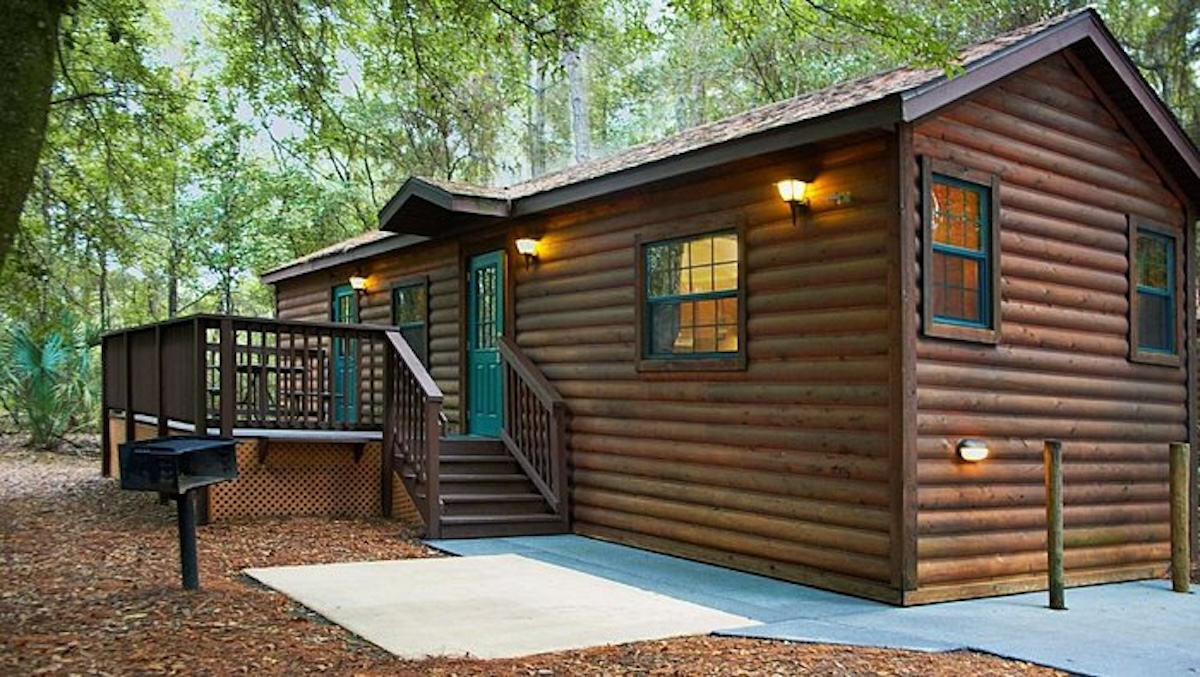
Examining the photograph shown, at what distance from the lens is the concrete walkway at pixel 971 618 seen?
5.13 m

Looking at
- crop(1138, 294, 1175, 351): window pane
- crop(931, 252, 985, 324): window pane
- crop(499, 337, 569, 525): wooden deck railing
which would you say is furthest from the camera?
crop(499, 337, 569, 525): wooden deck railing

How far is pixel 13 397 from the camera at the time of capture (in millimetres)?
15961

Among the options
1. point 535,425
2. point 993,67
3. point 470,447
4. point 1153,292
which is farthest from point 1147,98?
point 470,447

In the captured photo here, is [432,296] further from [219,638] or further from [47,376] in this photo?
[219,638]

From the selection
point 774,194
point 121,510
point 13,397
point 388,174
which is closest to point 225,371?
point 121,510

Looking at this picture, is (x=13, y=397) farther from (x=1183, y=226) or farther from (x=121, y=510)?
(x=1183, y=226)

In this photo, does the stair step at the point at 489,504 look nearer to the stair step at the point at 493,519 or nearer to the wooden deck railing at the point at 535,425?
the stair step at the point at 493,519

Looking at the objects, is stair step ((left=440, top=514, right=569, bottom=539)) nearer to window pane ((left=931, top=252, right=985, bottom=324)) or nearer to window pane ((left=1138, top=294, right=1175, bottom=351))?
window pane ((left=931, top=252, right=985, bottom=324))

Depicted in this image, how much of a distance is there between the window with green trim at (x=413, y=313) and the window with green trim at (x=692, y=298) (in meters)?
4.18

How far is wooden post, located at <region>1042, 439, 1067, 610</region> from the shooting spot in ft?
20.9

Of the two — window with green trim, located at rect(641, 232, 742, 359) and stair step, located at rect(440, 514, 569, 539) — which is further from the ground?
window with green trim, located at rect(641, 232, 742, 359)

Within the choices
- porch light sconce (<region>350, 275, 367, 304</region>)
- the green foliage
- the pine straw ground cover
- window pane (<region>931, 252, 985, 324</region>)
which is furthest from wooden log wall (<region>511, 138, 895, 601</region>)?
the green foliage

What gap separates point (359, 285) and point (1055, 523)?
9.54 metres

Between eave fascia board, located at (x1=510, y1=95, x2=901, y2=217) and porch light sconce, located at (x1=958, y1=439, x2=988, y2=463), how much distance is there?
2.10m
